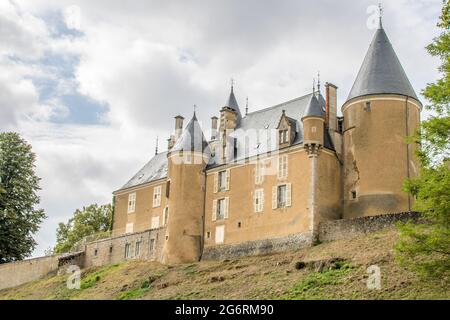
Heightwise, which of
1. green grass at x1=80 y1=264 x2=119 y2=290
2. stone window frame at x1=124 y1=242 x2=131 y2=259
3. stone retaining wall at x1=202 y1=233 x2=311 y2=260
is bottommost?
green grass at x1=80 y1=264 x2=119 y2=290

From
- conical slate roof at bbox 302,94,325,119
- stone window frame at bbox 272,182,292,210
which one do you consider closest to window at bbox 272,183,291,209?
stone window frame at bbox 272,182,292,210

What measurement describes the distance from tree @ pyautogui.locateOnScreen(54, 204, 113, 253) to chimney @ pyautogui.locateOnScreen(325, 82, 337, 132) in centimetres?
2685

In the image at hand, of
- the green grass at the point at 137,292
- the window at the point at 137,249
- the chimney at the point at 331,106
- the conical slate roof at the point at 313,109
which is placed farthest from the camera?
the window at the point at 137,249

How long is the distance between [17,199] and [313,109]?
1023 inches

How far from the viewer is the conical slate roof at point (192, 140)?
48.2m

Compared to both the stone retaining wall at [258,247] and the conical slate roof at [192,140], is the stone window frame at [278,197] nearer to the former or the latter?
the stone retaining wall at [258,247]

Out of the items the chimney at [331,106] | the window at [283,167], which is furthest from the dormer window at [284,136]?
the chimney at [331,106]

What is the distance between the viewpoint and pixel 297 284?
111ft

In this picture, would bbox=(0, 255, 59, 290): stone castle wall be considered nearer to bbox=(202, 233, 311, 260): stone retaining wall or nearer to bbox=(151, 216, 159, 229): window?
bbox=(151, 216, 159, 229): window

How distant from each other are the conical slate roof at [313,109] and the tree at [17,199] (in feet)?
81.1

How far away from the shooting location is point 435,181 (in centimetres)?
2408

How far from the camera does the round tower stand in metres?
45.9
